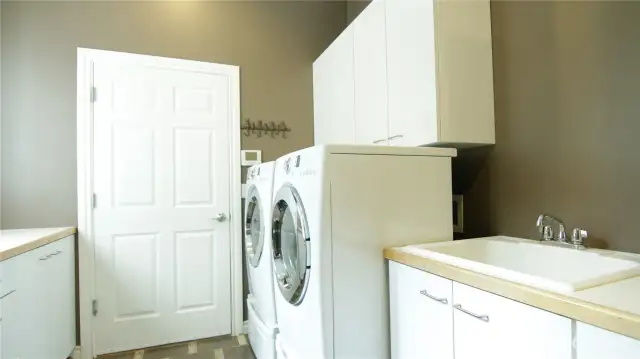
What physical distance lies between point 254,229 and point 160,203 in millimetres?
803

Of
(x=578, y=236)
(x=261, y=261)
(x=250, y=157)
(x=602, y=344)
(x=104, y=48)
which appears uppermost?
(x=104, y=48)

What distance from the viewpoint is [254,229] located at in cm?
210

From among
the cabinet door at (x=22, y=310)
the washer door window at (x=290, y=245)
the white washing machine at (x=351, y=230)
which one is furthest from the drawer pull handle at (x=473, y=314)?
the cabinet door at (x=22, y=310)

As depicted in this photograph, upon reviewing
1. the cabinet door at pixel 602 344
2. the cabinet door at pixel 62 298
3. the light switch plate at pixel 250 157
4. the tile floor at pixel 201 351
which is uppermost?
the light switch plate at pixel 250 157

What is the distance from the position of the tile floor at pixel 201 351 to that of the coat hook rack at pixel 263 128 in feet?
5.09

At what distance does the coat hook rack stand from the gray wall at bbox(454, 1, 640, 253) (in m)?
1.50

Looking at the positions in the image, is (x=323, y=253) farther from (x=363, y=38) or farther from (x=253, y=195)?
(x=363, y=38)

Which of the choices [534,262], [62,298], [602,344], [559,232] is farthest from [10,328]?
[559,232]

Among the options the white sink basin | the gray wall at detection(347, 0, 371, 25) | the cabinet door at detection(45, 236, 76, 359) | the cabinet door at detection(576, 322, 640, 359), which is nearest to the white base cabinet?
the cabinet door at detection(45, 236, 76, 359)

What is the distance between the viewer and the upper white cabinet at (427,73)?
59.7 inches

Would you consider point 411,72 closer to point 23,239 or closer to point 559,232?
point 559,232

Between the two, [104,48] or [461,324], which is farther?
[104,48]

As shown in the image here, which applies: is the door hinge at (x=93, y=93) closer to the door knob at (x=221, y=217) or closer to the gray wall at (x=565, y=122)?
the door knob at (x=221, y=217)

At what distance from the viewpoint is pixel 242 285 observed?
2561 mm
